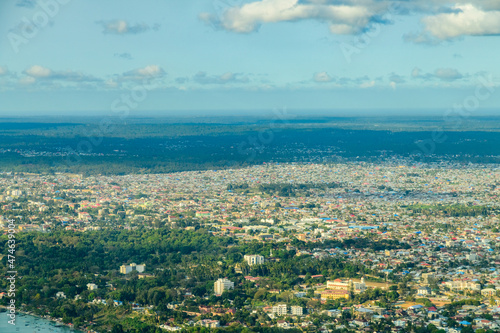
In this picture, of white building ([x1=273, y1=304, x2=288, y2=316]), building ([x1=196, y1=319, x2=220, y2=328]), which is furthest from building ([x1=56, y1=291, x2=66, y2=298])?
white building ([x1=273, y1=304, x2=288, y2=316])

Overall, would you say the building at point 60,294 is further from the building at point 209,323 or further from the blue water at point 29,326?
the building at point 209,323

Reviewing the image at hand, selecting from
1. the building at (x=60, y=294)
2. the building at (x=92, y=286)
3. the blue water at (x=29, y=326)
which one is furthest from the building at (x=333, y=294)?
the building at (x=60, y=294)

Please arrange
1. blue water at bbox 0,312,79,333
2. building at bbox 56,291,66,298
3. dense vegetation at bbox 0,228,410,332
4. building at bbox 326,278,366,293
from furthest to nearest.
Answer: building at bbox 326,278,366,293 < building at bbox 56,291,66,298 < dense vegetation at bbox 0,228,410,332 < blue water at bbox 0,312,79,333

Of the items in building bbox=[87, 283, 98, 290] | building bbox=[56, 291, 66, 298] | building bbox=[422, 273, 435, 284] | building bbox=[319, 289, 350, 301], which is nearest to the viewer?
building bbox=[319, 289, 350, 301]

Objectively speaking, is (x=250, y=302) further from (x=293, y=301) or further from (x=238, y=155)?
(x=238, y=155)

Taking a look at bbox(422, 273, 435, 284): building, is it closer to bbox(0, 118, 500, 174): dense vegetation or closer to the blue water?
the blue water

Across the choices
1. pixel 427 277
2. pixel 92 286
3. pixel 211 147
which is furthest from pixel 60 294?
pixel 211 147

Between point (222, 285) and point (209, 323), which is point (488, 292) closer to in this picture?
point (222, 285)

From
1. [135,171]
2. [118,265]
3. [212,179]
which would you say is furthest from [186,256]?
[135,171]
